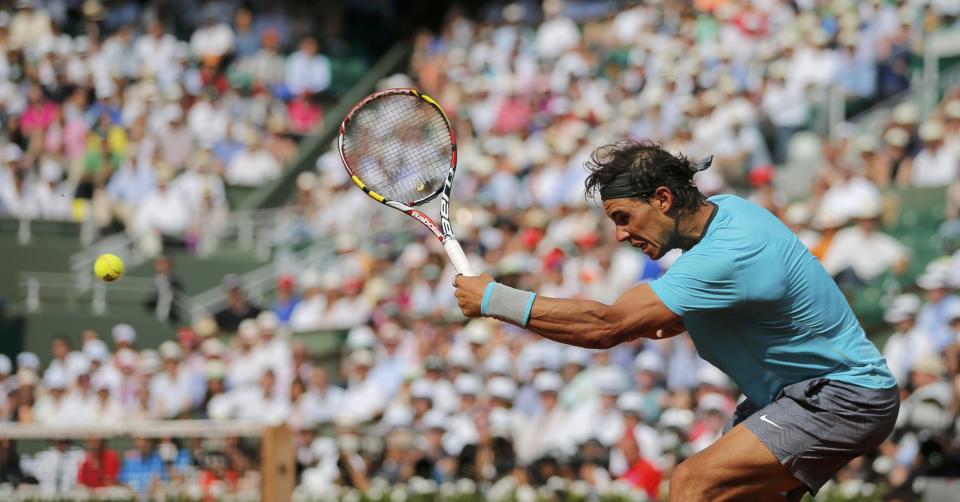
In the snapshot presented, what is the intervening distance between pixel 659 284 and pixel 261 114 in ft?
51.3

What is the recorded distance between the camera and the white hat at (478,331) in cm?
1372

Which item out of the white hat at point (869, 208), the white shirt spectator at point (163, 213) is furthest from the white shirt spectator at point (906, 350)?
the white shirt spectator at point (163, 213)

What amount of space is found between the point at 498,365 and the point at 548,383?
690mm

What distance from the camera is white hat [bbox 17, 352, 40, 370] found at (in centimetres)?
1590

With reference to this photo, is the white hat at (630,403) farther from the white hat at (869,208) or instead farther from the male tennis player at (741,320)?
the male tennis player at (741,320)

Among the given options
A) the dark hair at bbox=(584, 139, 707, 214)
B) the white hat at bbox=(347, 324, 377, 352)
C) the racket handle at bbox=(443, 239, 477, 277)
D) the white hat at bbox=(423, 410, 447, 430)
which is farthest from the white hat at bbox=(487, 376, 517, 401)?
the dark hair at bbox=(584, 139, 707, 214)

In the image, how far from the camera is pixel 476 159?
680 inches

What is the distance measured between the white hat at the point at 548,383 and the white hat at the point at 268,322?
3.96m

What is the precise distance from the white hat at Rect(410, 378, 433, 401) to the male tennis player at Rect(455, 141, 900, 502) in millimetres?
7300

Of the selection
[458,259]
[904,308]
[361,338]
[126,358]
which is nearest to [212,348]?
[126,358]

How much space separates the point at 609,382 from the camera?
11.8 meters

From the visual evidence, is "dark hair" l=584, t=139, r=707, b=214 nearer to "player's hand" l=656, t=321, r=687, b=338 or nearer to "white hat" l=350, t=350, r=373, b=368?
"player's hand" l=656, t=321, r=687, b=338

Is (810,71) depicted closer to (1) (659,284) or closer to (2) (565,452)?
(2) (565,452)

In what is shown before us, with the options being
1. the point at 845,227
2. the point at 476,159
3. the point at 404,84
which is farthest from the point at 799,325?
the point at 404,84
